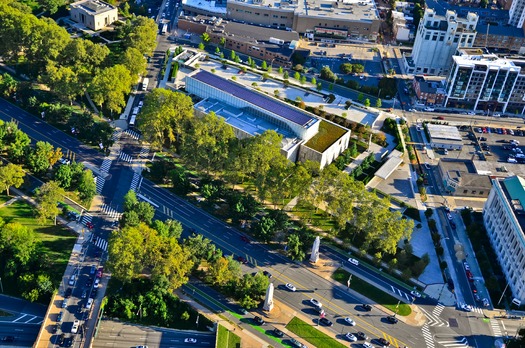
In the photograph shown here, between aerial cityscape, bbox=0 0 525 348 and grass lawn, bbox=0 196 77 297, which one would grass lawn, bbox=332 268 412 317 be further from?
grass lawn, bbox=0 196 77 297

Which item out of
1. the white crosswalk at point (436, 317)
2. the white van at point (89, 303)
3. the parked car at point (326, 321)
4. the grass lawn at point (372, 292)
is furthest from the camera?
the grass lawn at point (372, 292)

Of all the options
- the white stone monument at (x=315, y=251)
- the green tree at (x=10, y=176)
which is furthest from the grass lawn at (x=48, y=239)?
the white stone monument at (x=315, y=251)

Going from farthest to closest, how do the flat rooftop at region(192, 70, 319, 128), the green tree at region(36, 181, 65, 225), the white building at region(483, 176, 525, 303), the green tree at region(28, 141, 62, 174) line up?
1. the flat rooftop at region(192, 70, 319, 128)
2. the green tree at region(28, 141, 62, 174)
3. the green tree at region(36, 181, 65, 225)
4. the white building at region(483, 176, 525, 303)

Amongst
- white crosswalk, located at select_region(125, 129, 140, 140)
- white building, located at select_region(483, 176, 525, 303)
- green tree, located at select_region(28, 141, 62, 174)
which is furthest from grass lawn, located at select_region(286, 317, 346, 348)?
white crosswalk, located at select_region(125, 129, 140, 140)

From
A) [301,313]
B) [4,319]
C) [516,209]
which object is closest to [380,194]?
[516,209]

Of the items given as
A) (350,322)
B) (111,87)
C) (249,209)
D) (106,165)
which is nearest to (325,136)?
(249,209)

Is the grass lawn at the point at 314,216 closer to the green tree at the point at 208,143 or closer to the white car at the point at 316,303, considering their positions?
the white car at the point at 316,303

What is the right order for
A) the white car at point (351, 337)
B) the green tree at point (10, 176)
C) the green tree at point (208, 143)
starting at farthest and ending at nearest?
the green tree at point (208, 143) < the green tree at point (10, 176) < the white car at point (351, 337)
